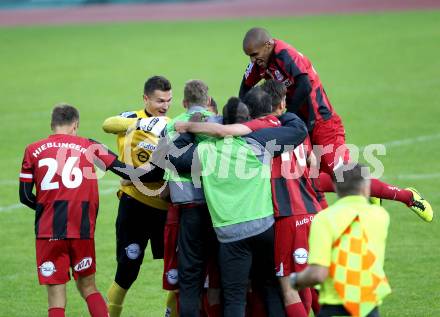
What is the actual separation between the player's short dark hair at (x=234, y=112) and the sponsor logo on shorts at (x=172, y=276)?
1388mm

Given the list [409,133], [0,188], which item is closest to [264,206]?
[0,188]

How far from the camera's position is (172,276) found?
815 cm

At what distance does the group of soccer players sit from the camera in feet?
24.5

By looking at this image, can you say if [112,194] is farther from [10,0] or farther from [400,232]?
[10,0]

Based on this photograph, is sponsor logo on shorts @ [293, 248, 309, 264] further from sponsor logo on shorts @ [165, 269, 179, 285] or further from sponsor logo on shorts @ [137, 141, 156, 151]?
sponsor logo on shorts @ [137, 141, 156, 151]

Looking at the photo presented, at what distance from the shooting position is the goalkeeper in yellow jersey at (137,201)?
8.73 meters

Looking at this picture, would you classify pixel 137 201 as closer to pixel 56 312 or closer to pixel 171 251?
pixel 171 251

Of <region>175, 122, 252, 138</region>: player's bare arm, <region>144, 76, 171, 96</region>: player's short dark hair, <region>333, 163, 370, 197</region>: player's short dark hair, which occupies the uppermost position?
<region>144, 76, 171, 96</region>: player's short dark hair

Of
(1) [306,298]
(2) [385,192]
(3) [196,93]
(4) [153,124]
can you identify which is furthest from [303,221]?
(2) [385,192]

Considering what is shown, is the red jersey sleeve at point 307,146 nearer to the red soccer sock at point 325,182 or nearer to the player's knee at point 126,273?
the red soccer sock at point 325,182

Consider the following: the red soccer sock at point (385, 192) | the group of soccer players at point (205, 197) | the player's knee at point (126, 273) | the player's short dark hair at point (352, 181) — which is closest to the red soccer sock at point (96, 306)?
the group of soccer players at point (205, 197)

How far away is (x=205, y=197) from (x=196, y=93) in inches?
34.7

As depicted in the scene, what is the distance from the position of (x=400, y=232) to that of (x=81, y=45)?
868 inches

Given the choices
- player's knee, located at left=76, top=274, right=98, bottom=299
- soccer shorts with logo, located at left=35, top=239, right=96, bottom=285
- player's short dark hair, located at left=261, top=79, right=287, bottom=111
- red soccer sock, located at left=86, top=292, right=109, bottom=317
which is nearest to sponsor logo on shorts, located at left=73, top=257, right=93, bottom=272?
soccer shorts with logo, located at left=35, top=239, right=96, bottom=285
